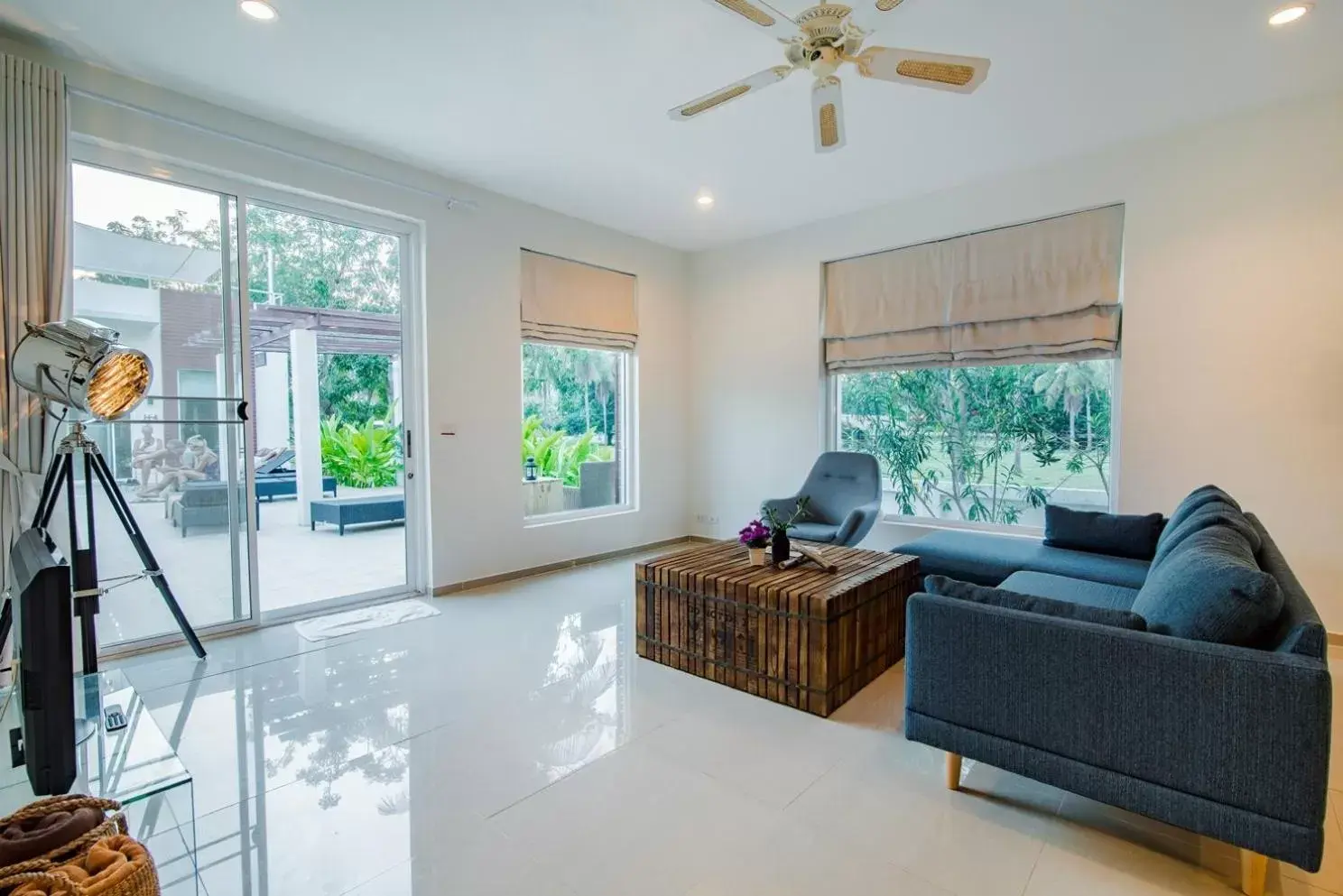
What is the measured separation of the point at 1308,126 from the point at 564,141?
4080 millimetres

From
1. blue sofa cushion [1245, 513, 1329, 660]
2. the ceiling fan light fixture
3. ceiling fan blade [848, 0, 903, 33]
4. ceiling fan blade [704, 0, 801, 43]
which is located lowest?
blue sofa cushion [1245, 513, 1329, 660]

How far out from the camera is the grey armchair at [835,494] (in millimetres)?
4379

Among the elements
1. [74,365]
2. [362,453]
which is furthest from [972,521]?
[74,365]

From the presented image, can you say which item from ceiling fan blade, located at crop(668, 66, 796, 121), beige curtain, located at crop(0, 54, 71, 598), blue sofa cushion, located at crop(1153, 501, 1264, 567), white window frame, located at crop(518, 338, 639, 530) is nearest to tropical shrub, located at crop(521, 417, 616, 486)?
white window frame, located at crop(518, 338, 639, 530)

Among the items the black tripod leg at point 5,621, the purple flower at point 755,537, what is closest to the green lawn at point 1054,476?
the purple flower at point 755,537

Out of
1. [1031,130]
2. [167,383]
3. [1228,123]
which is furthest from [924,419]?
[167,383]

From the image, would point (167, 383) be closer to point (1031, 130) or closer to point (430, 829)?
point (430, 829)

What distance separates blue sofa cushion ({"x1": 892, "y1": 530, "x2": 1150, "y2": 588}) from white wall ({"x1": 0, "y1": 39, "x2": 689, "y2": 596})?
2.77 m

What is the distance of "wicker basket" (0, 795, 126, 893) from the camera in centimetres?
104

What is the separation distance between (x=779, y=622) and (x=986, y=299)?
3.08 m

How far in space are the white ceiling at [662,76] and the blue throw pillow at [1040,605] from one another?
7.51ft

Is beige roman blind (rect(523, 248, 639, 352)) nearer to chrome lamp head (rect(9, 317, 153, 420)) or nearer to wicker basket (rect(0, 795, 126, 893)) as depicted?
chrome lamp head (rect(9, 317, 153, 420))

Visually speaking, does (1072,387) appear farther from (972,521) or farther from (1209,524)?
(1209,524)

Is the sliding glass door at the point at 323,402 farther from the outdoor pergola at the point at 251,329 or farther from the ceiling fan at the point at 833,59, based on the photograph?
the ceiling fan at the point at 833,59
